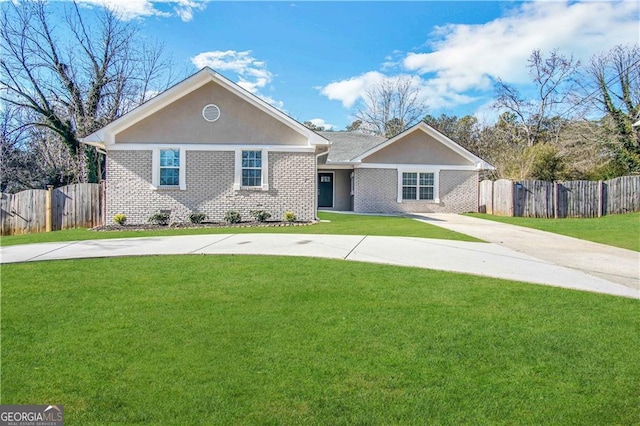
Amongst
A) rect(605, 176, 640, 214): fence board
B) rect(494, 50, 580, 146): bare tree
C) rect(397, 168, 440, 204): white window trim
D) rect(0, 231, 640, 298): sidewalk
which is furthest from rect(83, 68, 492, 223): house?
rect(494, 50, 580, 146): bare tree

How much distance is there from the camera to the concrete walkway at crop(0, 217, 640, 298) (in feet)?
22.1

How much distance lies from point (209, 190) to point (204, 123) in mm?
2683

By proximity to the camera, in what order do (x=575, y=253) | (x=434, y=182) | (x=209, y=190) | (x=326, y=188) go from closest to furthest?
(x=575, y=253) → (x=209, y=190) → (x=434, y=182) → (x=326, y=188)

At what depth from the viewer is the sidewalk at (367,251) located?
6.75 metres

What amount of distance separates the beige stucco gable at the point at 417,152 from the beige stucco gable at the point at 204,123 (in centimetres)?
737

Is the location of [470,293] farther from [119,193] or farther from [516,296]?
[119,193]

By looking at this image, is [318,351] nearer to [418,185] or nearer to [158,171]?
[158,171]

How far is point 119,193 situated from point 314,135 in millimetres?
8087

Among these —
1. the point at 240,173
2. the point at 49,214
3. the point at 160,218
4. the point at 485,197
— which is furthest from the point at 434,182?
the point at 49,214

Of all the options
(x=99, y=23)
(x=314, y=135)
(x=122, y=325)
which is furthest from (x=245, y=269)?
(x=99, y=23)

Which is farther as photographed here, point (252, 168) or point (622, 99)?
point (622, 99)

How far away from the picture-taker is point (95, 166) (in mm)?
22859

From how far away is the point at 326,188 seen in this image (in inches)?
935

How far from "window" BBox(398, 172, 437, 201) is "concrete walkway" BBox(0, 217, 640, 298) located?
11.8m
